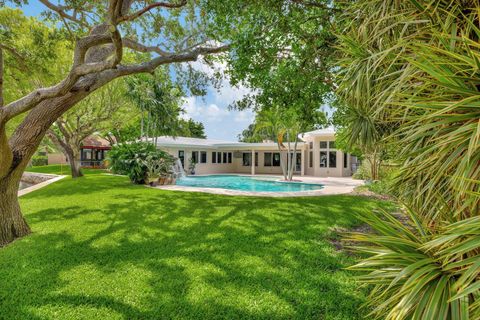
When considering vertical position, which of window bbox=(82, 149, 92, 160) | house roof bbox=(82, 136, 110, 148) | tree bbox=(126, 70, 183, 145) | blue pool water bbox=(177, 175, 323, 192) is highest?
tree bbox=(126, 70, 183, 145)

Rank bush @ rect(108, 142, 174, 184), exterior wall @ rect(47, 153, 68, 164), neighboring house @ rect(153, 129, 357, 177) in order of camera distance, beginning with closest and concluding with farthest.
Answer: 1. bush @ rect(108, 142, 174, 184)
2. neighboring house @ rect(153, 129, 357, 177)
3. exterior wall @ rect(47, 153, 68, 164)

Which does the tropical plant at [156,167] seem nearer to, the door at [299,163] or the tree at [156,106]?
the tree at [156,106]

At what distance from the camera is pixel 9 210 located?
6516 mm

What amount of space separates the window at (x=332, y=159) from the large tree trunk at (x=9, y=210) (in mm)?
25073

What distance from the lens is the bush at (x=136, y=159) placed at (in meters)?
17.0

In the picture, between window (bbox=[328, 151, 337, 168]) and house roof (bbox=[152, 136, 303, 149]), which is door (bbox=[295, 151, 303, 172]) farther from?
window (bbox=[328, 151, 337, 168])

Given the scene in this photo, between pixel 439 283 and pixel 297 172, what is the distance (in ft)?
93.4

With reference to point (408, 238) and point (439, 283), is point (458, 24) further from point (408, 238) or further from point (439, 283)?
point (439, 283)

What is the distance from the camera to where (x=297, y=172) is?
30.3 m

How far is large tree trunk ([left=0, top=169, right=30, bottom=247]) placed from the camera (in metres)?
6.34

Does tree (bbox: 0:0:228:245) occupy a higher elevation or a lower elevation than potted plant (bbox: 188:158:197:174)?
higher

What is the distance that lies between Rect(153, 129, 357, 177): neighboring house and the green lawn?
17616mm

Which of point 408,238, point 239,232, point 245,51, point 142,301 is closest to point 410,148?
point 408,238

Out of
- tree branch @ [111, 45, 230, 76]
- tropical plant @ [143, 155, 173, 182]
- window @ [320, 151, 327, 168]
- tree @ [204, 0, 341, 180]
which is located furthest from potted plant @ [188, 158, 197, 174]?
tree @ [204, 0, 341, 180]
